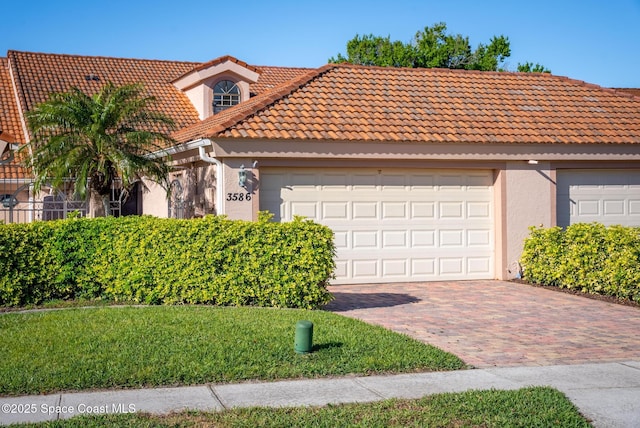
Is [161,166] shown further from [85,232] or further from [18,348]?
[18,348]

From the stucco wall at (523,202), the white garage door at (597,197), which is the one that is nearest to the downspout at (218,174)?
the stucco wall at (523,202)

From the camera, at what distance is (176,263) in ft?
39.9

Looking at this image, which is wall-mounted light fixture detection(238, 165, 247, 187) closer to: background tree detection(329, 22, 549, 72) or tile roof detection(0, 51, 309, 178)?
tile roof detection(0, 51, 309, 178)

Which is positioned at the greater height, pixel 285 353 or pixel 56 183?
pixel 56 183

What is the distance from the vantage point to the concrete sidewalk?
6.70 m

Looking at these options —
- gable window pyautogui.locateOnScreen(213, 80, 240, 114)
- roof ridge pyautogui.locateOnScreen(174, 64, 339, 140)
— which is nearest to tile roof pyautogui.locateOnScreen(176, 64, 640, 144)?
roof ridge pyautogui.locateOnScreen(174, 64, 339, 140)

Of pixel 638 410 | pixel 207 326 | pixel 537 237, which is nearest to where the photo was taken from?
pixel 638 410

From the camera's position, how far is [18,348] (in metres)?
8.66

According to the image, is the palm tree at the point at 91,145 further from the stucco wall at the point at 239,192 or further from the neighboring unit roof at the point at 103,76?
the neighboring unit roof at the point at 103,76

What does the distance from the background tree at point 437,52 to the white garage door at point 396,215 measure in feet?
74.2

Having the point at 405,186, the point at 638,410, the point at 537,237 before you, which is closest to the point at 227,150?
the point at 405,186

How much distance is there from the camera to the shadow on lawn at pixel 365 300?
12.9 meters

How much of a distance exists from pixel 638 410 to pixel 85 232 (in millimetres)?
8909

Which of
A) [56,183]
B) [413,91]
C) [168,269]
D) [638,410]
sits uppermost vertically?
[413,91]
